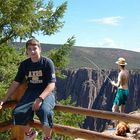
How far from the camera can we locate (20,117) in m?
6.25

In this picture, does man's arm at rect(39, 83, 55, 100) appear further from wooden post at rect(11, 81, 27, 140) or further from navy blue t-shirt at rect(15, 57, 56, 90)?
wooden post at rect(11, 81, 27, 140)

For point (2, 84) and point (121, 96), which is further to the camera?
point (2, 84)

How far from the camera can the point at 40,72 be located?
20.8ft

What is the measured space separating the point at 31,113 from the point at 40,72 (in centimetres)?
64

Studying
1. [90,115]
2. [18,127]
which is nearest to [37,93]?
[90,115]

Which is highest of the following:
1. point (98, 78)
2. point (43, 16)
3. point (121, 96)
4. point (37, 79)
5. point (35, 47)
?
point (43, 16)

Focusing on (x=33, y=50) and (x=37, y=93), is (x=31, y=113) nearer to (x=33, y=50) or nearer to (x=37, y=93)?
(x=37, y=93)

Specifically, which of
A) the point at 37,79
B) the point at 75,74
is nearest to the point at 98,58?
the point at 75,74

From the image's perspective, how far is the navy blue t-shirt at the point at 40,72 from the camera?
631cm

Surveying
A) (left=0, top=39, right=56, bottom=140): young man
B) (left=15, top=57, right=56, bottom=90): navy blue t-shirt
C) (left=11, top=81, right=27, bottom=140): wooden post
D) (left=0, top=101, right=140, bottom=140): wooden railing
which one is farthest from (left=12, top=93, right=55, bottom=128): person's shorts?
(left=11, top=81, right=27, bottom=140): wooden post

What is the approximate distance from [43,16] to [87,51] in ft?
577

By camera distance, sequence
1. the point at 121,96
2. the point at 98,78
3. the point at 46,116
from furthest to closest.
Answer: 1. the point at 98,78
2. the point at 121,96
3. the point at 46,116

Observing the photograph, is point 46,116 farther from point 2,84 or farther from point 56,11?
point 56,11

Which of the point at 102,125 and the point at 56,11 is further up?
the point at 56,11
